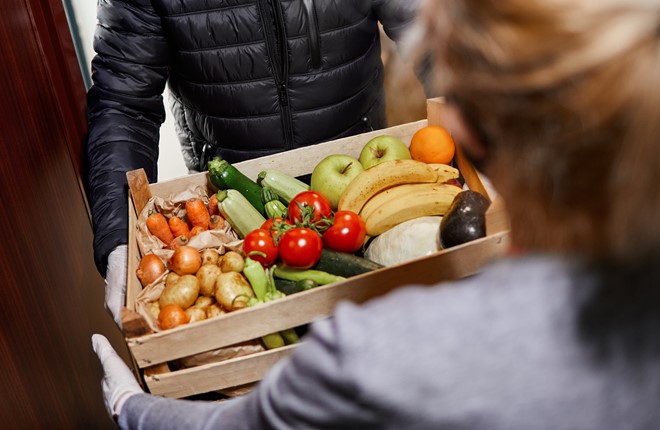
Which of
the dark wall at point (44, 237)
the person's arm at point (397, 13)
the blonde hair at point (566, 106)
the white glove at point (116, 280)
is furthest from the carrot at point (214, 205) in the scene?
the blonde hair at point (566, 106)

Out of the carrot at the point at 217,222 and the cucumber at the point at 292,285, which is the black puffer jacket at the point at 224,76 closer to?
the carrot at the point at 217,222

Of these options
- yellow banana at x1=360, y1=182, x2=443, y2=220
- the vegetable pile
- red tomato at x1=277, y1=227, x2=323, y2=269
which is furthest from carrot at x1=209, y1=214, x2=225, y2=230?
yellow banana at x1=360, y1=182, x2=443, y2=220

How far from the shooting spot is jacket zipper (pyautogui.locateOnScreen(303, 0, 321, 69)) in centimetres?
162

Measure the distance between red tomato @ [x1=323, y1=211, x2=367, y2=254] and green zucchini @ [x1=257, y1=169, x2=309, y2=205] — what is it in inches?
7.8

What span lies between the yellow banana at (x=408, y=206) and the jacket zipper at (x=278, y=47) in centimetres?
53

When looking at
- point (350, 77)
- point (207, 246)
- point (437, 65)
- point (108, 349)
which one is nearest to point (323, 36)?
point (350, 77)

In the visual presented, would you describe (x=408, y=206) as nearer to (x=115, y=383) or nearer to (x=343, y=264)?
(x=343, y=264)

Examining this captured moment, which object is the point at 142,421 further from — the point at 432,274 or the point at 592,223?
the point at 592,223

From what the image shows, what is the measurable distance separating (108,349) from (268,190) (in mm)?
515

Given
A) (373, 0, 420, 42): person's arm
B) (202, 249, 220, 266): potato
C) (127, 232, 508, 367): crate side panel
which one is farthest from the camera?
(373, 0, 420, 42): person's arm

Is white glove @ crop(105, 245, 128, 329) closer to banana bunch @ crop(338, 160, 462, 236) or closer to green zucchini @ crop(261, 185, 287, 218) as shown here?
green zucchini @ crop(261, 185, 287, 218)

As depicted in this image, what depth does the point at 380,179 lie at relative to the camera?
4.55 feet

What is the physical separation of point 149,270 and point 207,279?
0.14m

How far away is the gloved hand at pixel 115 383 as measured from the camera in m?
1.08
